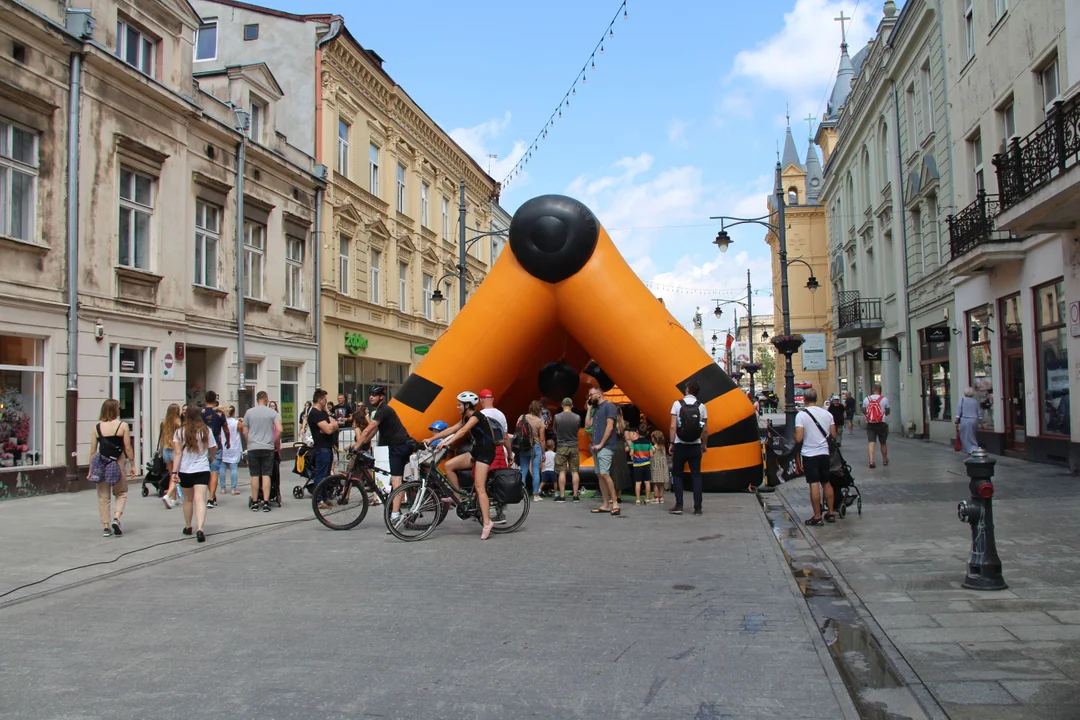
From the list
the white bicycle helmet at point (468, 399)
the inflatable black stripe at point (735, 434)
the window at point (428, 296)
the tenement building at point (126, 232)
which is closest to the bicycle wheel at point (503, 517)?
the white bicycle helmet at point (468, 399)

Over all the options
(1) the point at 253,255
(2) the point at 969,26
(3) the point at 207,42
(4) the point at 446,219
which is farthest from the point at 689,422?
(4) the point at 446,219

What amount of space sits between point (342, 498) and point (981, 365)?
15.0m

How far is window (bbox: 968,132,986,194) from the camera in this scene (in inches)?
714

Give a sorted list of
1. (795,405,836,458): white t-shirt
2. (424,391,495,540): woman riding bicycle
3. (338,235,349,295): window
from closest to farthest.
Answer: (424,391,495,540): woman riding bicycle, (795,405,836,458): white t-shirt, (338,235,349,295): window

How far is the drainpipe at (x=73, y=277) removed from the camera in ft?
44.0

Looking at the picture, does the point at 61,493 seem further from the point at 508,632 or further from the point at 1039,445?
the point at 1039,445

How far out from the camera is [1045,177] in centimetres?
1255

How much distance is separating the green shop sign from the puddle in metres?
18.3

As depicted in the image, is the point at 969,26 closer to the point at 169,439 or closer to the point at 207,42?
the point at 169,439

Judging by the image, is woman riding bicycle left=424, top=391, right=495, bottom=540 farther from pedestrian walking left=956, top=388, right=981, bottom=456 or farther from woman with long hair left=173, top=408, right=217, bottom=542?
pedestrian walking left=956, top=388, right=981, bottom=456

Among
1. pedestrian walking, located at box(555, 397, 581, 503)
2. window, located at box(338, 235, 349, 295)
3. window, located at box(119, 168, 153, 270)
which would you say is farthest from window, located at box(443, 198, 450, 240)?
pedestrian walking, located at box(555, 397, 581, 503)

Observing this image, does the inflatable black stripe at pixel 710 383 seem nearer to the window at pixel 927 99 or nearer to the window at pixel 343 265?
the window at pixel 927 99

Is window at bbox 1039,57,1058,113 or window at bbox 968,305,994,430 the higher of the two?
window at bbox 1039,57,1058,113

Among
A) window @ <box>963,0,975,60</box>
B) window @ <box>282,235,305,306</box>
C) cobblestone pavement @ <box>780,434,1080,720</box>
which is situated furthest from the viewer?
window @ <box>282,235,305,306</box>
